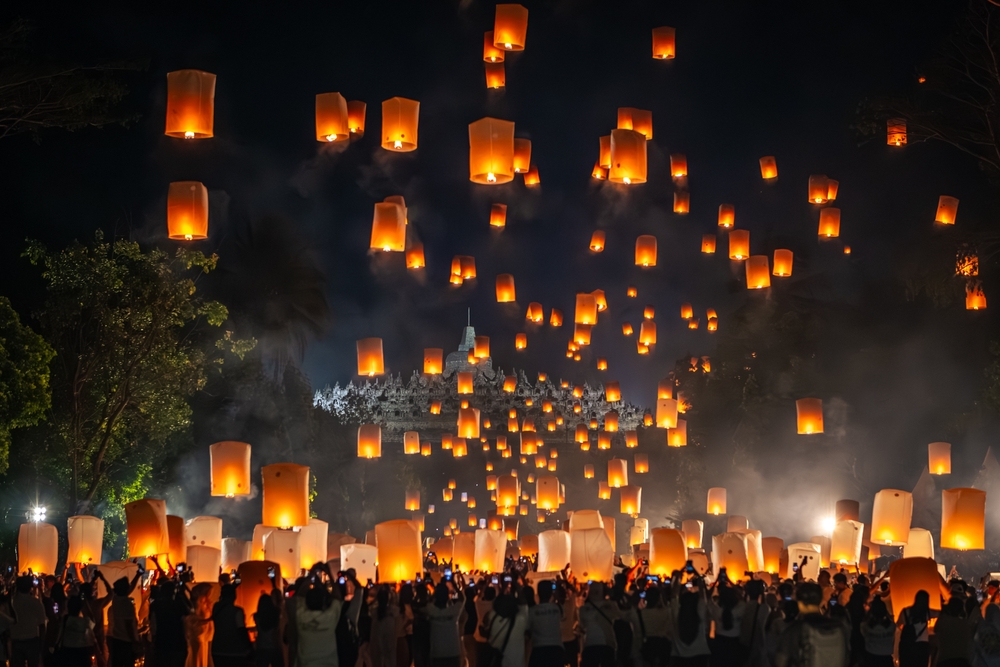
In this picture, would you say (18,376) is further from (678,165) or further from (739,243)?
(678,165)

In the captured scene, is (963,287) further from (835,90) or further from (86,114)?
(86,114)

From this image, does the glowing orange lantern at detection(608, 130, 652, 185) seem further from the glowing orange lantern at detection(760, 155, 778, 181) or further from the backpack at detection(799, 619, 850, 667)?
the glowing orange lantern at detection(760, 155, 778, 181)

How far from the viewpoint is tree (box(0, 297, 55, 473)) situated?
13188 mm

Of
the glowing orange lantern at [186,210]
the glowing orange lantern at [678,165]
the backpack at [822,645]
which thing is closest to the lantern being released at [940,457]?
the glowing orange lantern at [678,165]

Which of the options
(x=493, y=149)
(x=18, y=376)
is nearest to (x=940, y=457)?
(x=493, y=149)

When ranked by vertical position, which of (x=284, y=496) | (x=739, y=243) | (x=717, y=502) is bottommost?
(x=284, y=496)

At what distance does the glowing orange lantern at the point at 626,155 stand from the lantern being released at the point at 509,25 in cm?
198

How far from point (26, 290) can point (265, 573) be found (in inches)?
452

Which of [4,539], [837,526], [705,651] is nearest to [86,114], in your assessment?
[4,539]

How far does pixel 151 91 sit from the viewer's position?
2181 centimetres

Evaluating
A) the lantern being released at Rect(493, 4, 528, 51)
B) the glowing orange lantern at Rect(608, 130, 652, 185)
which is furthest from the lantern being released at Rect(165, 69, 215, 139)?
the glowing orange lantern at Rect(608, 130, 652, 185)

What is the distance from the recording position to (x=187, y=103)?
10422mm

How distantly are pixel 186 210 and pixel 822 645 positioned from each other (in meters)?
9.43

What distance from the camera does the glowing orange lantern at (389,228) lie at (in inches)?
525
